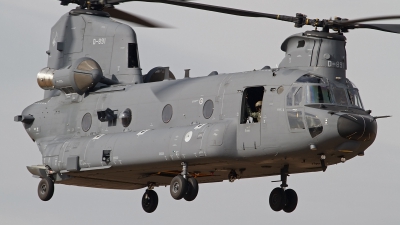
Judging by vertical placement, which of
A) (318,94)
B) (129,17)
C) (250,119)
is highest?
(129,17)

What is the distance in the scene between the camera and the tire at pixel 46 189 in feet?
147

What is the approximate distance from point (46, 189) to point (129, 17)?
7331mm

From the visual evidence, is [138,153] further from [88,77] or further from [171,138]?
[88,77]

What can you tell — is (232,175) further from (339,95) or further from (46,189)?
(46,189)

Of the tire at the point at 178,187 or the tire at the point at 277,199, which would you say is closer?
the tire at the point at 178,187

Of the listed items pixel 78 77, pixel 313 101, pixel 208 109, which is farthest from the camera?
pixel 78 77

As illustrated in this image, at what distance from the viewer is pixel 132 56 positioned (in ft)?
149

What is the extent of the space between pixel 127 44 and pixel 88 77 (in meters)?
2.04

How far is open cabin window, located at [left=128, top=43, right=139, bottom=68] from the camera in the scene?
45.2m

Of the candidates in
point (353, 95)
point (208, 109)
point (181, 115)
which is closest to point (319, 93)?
point (353, 95)

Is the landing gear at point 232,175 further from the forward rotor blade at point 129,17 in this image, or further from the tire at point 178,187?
the forward rotor blade at point 129,17

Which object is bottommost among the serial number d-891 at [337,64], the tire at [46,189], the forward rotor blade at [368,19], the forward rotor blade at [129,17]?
the tire at [46,189]

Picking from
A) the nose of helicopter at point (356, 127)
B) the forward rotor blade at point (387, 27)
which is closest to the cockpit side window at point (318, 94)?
the nose of helicopter at point (356, 127)

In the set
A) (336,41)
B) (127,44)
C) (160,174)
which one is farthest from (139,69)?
(336,41)
